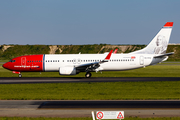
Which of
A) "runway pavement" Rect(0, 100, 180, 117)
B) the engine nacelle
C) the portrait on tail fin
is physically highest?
the portrait on tail fin

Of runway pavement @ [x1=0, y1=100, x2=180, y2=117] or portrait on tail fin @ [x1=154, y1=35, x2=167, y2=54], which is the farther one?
portrait on tail fin @ [x1=154, y1=35, x2=167, y2=54]

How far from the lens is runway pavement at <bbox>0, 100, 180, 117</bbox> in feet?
48.8

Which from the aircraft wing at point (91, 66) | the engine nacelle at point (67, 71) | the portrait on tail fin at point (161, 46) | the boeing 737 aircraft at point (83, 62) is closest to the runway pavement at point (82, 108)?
the engine nacelle at point (67, 71)

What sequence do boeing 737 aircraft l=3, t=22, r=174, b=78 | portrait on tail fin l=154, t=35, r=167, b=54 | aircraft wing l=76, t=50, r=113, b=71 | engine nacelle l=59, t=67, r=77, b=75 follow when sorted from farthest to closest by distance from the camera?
1. portrait on tail fin l=154, t=35, r=167, b=54
2. boeing 737 aircraft l=3, t=22, r=174, b=78
3. aircraft wing l=76, t=50, r=113, b=71
4. engine nacelle l=59, t=67, r=77, b=75

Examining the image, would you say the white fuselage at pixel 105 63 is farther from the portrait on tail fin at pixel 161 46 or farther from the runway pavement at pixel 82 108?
the runway pavement at pixel 82 108

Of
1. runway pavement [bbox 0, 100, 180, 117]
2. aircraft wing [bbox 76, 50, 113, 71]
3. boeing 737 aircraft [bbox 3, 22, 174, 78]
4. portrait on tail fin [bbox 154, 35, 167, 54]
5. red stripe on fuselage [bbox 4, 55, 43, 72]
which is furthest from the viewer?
portrait on tail fin [bbox 154, 35, 167, 54]

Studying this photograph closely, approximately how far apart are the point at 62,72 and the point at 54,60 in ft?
11.9

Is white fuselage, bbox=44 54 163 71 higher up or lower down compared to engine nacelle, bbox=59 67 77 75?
higher up

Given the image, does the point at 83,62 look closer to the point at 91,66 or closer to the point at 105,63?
the point at 91,66

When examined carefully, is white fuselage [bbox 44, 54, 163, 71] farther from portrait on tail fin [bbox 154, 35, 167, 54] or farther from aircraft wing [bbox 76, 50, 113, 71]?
portrait on tail fin [bbox 154, 35, 167, 54]

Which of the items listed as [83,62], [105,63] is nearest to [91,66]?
[83,62]

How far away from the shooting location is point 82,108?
648 inches

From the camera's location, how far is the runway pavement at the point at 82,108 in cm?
1488

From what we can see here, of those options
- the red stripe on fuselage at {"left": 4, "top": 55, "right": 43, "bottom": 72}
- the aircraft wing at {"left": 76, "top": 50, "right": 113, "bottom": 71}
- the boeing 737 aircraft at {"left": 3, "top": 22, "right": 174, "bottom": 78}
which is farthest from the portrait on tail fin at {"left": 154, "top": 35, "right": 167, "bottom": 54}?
the red stripe on fuselage at {"left": 4, "top": 55, "right": 43, "bottom": 72}
